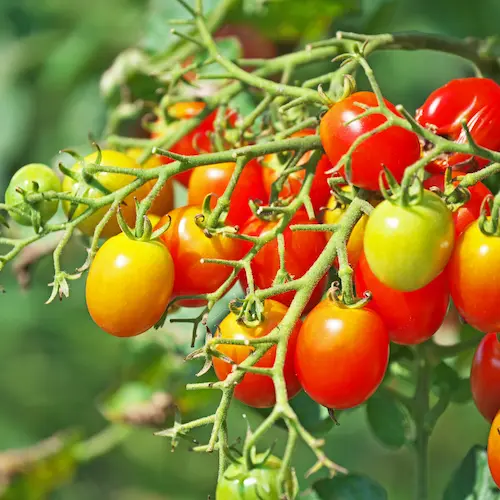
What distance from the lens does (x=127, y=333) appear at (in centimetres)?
105

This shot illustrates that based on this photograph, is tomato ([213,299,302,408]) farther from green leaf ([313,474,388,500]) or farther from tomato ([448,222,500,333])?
green leaf ([313,474,388,500])

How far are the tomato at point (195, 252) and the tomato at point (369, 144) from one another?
6.9 inches

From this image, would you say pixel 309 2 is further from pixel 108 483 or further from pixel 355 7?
pixel 108 483

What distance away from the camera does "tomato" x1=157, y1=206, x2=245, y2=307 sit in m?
1.07

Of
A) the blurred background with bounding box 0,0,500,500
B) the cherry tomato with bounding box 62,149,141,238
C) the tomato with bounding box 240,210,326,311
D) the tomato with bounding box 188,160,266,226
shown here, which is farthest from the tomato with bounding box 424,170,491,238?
the blurred background with bounding box 0,0,500,500

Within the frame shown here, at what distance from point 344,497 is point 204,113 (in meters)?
0.57

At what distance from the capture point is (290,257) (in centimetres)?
107

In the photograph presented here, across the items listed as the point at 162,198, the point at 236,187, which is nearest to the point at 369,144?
the point at 236,187

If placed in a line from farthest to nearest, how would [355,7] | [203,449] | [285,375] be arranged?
[355,7], [285,375], [203,449]

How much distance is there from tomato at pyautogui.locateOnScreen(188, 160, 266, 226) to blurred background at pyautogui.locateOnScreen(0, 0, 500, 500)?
1.43ft

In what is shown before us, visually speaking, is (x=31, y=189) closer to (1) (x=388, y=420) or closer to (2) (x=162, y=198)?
(2) (x=162, y=198)

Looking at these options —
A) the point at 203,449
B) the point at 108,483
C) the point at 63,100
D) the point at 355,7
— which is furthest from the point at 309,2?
the point at 108,483

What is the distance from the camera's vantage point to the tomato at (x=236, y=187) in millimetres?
1167

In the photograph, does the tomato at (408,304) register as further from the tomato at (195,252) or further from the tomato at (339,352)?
the tomato at (195,252)
